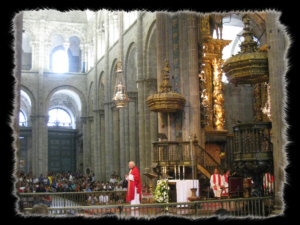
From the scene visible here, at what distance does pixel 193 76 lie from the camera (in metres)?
17.0

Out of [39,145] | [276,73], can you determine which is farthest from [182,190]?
[39,145]

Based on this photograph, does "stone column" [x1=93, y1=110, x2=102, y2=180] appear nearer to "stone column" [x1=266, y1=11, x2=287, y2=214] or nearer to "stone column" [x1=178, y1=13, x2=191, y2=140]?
"stone column" [x1=178, y1=13, x2=191, y2=140]

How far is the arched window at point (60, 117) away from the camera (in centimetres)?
4416

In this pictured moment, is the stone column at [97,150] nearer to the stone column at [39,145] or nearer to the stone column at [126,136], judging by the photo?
the stone column at [39,145]

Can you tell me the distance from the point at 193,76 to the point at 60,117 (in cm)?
2967

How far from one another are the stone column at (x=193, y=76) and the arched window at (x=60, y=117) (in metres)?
29.0

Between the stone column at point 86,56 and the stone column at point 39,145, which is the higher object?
the stone column at point 86,56

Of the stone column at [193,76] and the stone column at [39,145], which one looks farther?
the stone column at [39,145]

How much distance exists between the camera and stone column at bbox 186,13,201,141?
55.5 ft

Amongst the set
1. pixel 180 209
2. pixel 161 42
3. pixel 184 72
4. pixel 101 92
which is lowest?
pixel 180 209

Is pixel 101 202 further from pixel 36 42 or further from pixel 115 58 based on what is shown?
pixel 36 42

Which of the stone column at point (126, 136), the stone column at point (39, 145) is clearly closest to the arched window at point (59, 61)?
the stone column at point (39, 145)

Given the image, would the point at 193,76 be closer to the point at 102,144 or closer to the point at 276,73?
the point at 276,73

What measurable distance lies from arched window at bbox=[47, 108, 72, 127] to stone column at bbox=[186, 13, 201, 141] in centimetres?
2897
